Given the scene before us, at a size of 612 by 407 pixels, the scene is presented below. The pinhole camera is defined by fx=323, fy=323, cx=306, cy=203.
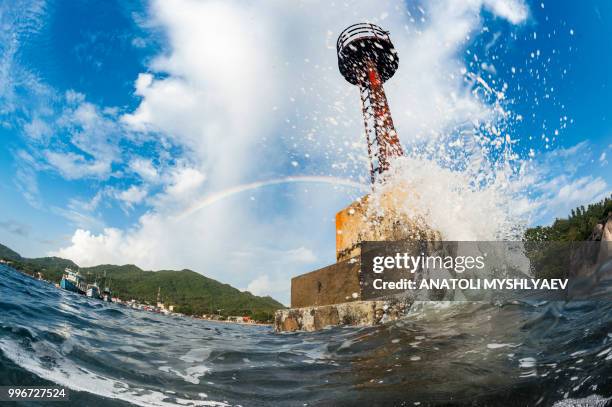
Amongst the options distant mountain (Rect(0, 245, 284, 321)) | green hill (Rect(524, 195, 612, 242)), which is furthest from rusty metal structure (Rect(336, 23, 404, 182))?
distant mountain (Rect(0, 245, 284, 321))

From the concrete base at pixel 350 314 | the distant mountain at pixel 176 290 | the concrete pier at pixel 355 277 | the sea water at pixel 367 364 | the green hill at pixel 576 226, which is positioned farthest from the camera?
the distant mountain at pixel 176 290

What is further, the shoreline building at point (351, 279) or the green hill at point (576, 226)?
the green hill at point (576, 226)

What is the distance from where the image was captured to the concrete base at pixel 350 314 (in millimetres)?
4594

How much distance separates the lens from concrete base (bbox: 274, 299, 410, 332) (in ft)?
15.1

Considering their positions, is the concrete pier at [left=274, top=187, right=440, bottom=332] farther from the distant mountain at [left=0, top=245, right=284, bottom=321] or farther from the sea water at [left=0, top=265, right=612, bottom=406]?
the distant mountain at [left=0, top=245, right=284, bottom=321]

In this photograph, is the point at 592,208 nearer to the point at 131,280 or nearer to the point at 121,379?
the point at 121,379

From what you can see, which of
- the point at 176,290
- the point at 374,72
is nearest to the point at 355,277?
the point at 374,72

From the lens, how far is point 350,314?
16.0ft

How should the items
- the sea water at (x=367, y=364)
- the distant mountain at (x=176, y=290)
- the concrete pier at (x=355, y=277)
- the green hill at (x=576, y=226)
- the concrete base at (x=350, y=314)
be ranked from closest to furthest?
the sea water at (x=367, y=364) < the concrete base at (x=350, y=314) < the concrete pier at (x=355, y=277) < the green hill at (x=576, y=226) < the distant mountain at (x=176, y=290)

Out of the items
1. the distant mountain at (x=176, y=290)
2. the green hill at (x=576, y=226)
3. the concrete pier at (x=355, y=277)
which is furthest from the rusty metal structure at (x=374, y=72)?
the distant mountain at (x=176, y=290)

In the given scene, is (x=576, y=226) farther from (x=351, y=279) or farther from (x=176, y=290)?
(x=176, y=290)

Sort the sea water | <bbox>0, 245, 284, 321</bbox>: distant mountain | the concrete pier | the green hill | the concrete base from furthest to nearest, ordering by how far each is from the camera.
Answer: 1. <bbox>0, 245, 284, 321</bbox>: distant mountain
2. the green hill
3. the concrete pier
4. the concrete base
5. the sea water

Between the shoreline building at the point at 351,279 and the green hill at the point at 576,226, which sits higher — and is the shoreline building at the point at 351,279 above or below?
below

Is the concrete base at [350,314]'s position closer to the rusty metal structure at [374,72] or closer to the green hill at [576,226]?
the rusty metal structure at [374,72]
